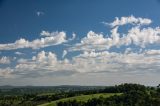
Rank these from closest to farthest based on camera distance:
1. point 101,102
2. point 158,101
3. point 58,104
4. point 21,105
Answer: point 158,101
point 101,102
point 58,104
point 21,105

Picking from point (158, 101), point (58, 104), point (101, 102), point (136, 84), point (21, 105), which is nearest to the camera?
point (158, 101)

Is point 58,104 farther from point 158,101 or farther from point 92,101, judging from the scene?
point 158,101

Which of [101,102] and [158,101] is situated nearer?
[158,101]

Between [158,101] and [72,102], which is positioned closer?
[158,101]

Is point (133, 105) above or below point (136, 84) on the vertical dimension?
below

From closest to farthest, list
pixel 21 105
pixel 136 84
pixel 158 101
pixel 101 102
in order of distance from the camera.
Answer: pixel 158 101, pixel 101 102, pixel 21 105, pixel 136 84

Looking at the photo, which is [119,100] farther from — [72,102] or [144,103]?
[72,102]

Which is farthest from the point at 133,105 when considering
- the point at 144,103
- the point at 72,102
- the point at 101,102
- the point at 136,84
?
the point at 136,84

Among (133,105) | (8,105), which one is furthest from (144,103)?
(8,105)

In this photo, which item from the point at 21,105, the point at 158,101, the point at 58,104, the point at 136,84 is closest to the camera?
the point at 158,101
